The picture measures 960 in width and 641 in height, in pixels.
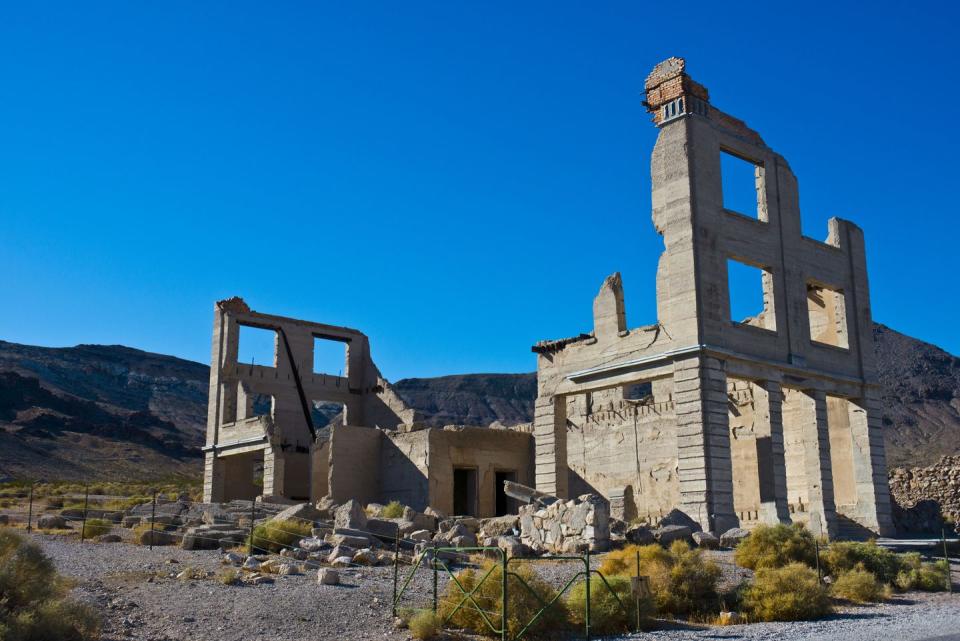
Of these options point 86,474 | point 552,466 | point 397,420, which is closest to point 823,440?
point 552,466

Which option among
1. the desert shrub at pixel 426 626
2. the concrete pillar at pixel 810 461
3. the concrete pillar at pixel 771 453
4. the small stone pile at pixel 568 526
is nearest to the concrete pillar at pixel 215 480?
the small stone pile at pixel 568 526

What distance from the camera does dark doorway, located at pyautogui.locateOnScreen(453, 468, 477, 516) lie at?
2973cm

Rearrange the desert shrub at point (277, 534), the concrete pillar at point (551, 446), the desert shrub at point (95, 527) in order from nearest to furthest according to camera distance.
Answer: the desert shrub at point (277, 534), the desert shrub at point (95, 527), the concrete pillar at point (551, 446)

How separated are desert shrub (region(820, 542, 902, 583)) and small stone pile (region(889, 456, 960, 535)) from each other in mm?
11088

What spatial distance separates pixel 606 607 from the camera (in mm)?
12414

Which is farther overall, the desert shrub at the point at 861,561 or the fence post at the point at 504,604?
the desert shrub at the point at 861,561

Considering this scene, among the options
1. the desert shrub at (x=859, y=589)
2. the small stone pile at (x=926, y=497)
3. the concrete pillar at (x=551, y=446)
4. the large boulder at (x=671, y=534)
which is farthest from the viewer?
the small stone pile at (x=926, y=497)

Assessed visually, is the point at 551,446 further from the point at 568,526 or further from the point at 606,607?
the point at 606,607

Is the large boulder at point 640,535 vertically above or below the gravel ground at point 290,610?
above

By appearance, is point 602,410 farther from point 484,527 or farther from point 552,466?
point 484,527

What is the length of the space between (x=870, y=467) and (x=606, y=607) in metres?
16.9

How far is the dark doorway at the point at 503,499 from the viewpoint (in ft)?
101

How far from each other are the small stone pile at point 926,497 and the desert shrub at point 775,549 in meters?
11.5

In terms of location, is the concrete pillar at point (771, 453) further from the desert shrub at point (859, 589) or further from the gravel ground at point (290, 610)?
the gravel ground at point (290, 610)
